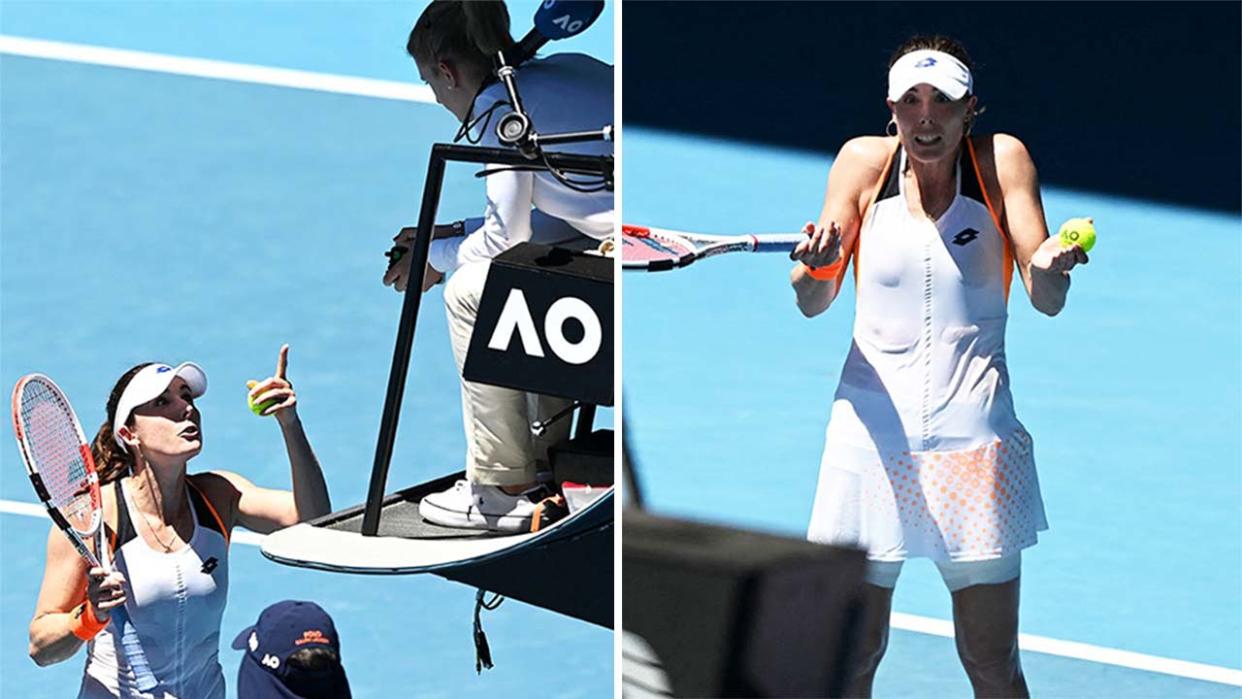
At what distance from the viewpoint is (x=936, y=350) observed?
496cm

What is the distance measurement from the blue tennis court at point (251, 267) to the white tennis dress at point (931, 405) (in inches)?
77.9

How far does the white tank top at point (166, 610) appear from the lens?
17.2 feet

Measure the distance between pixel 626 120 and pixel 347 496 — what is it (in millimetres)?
2070

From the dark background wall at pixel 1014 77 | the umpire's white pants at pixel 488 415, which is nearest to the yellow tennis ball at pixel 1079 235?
the umpire's white pants at pixel 488 415

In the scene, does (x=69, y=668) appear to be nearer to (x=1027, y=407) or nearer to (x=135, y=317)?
(x=135, y=317)

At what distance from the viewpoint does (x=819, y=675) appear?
497 centimetres

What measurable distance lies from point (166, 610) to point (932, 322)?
61.4 inches

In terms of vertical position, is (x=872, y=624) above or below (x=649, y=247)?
below

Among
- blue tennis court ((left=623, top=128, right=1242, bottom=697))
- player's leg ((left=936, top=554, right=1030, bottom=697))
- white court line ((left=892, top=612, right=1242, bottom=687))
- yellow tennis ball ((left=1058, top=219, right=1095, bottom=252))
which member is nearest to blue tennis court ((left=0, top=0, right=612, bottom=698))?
blue tennis court ((left=623, top=128, right=1242, bottom=697))

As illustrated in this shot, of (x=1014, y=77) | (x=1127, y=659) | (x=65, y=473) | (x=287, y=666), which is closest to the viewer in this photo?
(x=287, y=666)

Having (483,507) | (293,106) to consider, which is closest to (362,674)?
(483,507)

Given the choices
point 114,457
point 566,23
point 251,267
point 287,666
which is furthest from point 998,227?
point 251,267

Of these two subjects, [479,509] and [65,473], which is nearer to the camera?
[65,473]

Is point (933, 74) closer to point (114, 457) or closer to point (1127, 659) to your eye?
point (114, 457)
